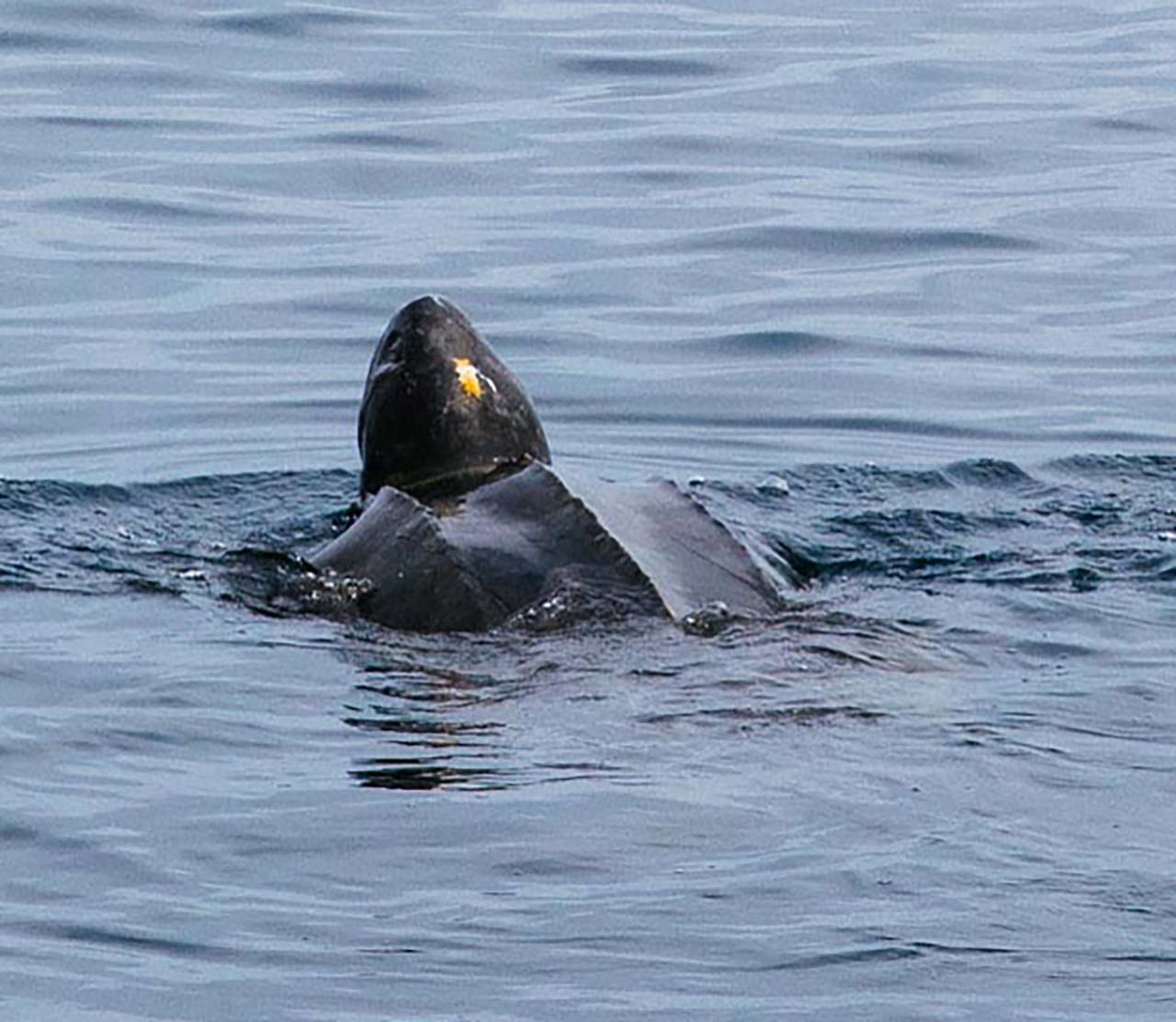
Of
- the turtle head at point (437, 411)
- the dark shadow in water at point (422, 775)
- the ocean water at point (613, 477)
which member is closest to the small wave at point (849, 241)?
the ocean water at point (613, 477)

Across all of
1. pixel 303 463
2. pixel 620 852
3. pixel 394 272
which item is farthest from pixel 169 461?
pixel 620 852

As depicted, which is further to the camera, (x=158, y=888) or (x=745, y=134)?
(x=745, y=134)

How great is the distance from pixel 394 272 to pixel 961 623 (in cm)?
558

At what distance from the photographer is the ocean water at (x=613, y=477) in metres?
5.95

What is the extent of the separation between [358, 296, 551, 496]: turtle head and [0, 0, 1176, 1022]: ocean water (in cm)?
37

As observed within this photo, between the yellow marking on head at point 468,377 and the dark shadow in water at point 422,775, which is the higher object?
the yellow marking on head at point 468,377

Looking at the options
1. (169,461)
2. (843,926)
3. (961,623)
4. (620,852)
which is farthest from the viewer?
(169,461)

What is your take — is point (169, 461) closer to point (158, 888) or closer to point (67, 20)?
point (158, 888)

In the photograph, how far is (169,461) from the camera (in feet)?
36.0

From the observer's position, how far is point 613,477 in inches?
432

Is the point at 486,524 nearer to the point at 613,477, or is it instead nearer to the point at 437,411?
the point at 437,411

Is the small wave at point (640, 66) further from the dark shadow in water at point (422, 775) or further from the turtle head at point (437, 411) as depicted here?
the dark shadow in water at point (422, 775)

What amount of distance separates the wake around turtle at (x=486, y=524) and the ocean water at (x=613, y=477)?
0.15m

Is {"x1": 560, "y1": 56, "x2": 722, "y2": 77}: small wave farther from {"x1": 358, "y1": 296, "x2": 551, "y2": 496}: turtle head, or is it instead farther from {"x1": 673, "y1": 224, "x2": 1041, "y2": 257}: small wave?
{"x1": 358, "y1": 296, "x2": 551, "y2": 496}: turtle head
